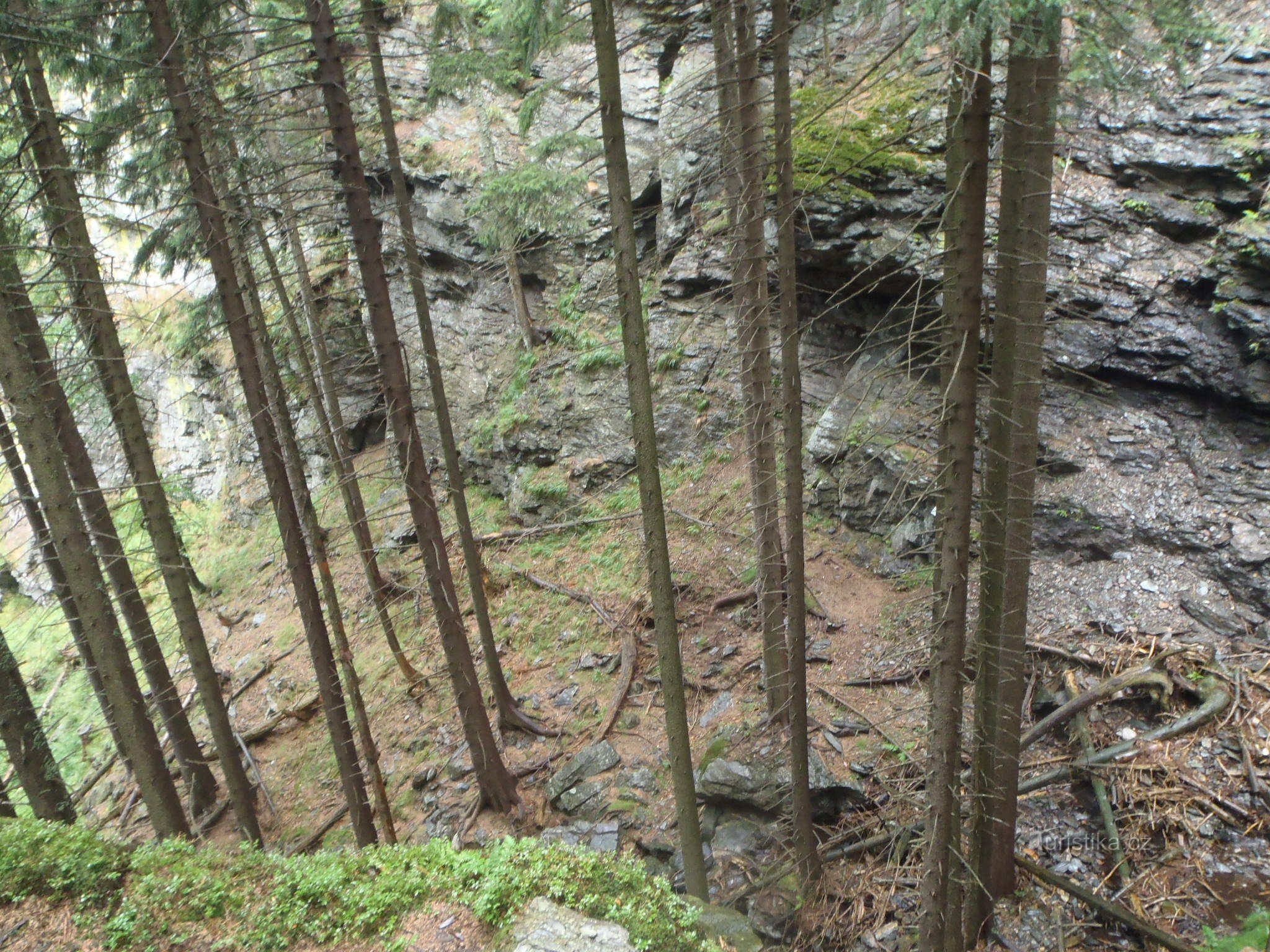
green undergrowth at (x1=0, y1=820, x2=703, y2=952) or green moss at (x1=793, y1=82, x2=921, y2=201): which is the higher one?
green moss at (x1=793, y1=82, x2=921, y2=201)

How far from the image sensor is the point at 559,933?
12.1ft

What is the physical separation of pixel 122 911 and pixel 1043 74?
8.25m

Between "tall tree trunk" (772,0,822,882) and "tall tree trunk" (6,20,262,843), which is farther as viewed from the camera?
"tall tree trunk" (6,20,262,843)

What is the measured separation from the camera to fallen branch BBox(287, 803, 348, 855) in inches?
425

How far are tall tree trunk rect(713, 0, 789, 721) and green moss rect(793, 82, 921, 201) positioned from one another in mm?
3573

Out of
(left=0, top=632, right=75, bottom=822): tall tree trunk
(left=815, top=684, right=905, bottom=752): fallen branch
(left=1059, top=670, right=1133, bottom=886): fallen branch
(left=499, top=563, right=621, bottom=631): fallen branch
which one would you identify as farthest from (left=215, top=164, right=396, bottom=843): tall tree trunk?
(left=1059, top=670, right=1133, bottom=886): fallen branch

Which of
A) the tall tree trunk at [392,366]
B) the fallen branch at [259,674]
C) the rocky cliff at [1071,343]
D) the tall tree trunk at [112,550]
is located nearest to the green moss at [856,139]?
the rocky cliff at [1071,343]

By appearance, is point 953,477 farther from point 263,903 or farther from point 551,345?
point 551,345

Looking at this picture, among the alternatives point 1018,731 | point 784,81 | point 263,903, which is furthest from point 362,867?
point 784,81

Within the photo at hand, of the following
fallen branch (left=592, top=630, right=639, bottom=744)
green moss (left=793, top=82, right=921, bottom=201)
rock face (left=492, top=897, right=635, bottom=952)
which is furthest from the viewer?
green moss (left=793, top=82, right=921, bottom=201)

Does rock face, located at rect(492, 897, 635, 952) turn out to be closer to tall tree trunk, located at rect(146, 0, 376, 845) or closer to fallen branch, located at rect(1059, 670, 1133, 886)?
tall tree trunk, located at rect(146, 0, 376, 845)

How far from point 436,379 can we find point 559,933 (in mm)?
7435

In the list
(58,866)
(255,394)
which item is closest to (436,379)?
(255,394)

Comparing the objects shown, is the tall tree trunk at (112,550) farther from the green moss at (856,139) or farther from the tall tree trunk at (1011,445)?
the green moss at (856,139)
